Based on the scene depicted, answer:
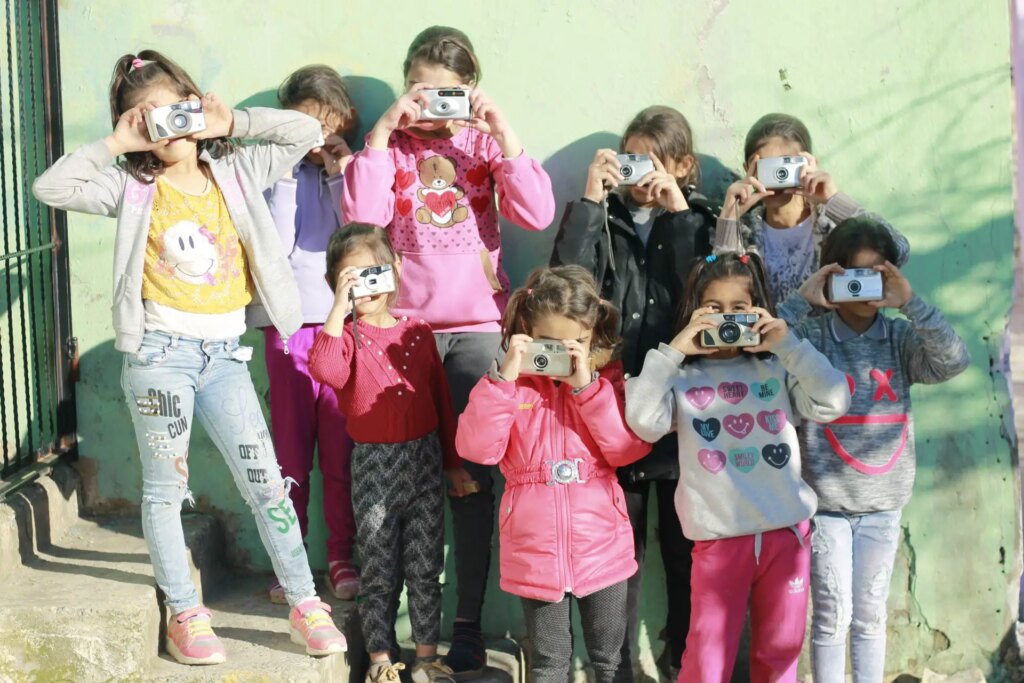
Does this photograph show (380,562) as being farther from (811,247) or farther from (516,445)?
(811,247)

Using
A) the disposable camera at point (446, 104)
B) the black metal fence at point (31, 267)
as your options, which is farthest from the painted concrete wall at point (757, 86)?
the disposable camera at point (446, 104)

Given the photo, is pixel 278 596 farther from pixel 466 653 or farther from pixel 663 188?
pixel 663 188

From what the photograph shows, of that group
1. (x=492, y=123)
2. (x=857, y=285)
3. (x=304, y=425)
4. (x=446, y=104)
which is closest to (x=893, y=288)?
(x=857, y=285)

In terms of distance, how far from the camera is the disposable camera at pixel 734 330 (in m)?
3.67

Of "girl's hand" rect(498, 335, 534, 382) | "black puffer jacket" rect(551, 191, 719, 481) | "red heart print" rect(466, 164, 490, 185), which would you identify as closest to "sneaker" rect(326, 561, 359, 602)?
"black puffer jacket" rect(551, 191, 719, 481)

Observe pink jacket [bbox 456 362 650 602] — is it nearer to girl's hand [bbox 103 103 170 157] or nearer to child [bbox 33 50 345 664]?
child [bbox 33 50 345 664]

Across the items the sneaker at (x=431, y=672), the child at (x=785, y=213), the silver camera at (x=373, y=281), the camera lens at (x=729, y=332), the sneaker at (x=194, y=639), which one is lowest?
the sneaker at (x=431, y=672)

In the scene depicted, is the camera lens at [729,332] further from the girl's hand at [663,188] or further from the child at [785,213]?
the girl's hand at [663,188]

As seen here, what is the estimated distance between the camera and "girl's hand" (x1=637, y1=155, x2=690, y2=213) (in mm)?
4027

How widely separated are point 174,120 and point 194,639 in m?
1.52

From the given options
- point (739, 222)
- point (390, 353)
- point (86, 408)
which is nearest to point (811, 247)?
point (739, 222)

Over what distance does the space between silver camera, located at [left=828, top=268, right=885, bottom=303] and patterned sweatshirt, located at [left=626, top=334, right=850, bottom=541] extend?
0.64 feet

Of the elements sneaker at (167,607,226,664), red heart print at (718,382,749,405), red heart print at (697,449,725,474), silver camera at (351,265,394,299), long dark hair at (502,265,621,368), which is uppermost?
silver camera at (351,265,394,299)

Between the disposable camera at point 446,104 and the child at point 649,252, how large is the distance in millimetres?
443
